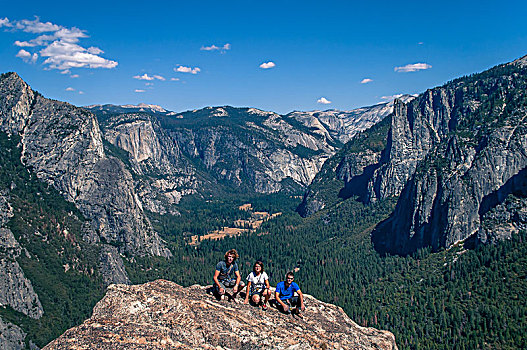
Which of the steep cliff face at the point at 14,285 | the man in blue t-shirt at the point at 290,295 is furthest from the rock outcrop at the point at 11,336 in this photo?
the man in blue t-shirt at the point at 290,295

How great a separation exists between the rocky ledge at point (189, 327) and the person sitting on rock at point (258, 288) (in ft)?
2.41

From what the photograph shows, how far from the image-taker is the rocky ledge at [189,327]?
24125mm

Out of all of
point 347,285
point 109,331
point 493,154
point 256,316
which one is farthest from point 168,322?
point 493,154

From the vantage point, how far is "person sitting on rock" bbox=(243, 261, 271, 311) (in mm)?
31406

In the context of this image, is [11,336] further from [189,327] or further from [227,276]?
[189,327]

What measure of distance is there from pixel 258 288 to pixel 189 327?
7.88 m

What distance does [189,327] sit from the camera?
86.0 feet

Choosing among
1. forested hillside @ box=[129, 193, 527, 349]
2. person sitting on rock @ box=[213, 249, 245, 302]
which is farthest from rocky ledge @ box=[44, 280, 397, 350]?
forested hillside @ box=[129, 193, 527, 349]

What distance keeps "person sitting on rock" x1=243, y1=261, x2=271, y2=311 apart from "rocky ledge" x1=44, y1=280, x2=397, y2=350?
74 cm

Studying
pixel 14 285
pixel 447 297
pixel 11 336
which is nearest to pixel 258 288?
pixel 11 336

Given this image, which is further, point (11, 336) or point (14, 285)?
point (14, 285)

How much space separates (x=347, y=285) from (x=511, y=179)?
81860 millimetres

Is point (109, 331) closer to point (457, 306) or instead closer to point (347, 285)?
point (457, 306)

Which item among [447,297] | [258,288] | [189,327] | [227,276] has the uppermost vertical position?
[227,276]
